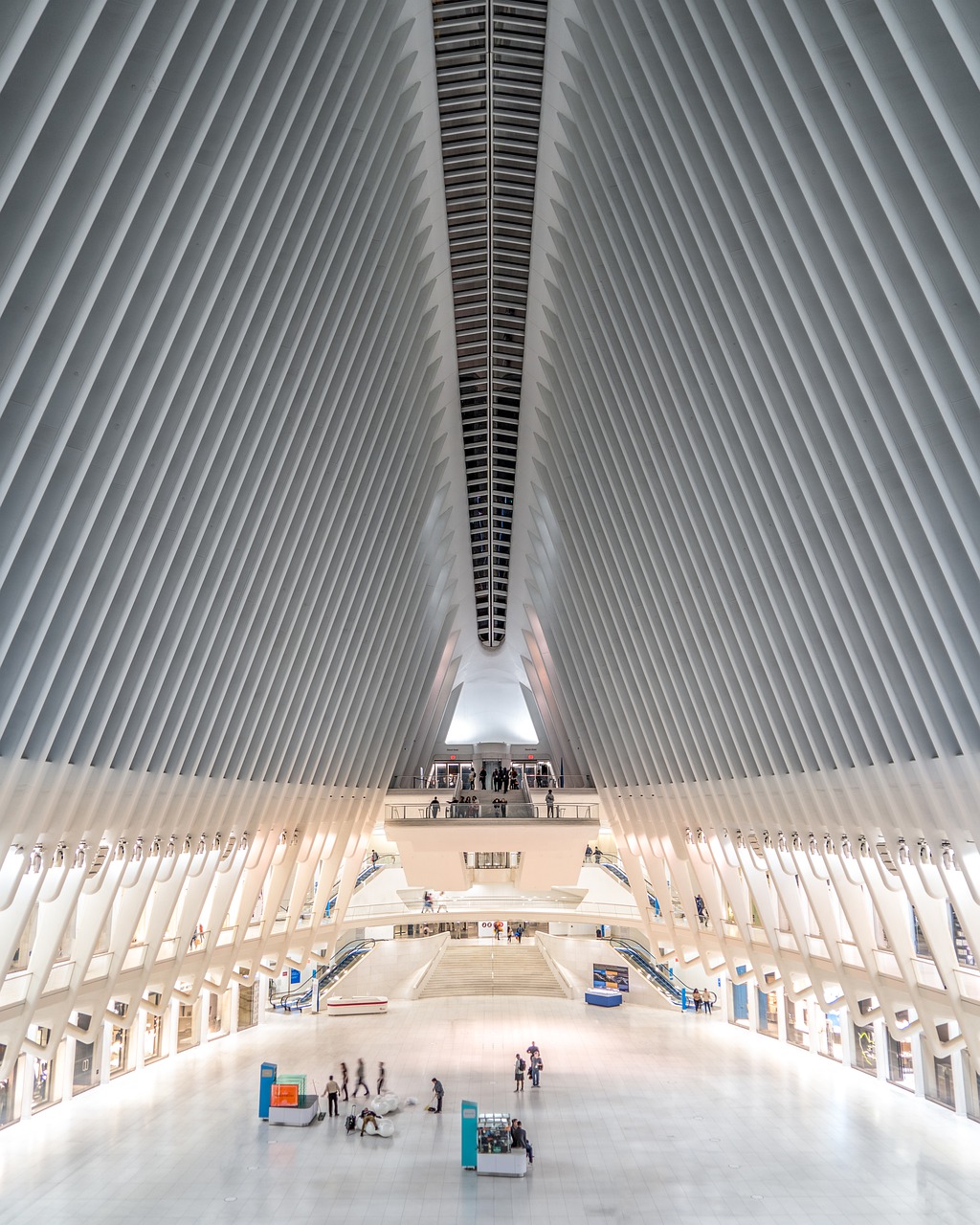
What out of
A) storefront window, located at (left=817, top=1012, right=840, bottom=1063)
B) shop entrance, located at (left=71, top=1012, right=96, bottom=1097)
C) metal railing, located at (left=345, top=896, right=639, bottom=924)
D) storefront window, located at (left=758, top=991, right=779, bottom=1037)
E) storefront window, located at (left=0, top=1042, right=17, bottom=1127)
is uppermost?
metal railing, located at (left=345, top=896, right=639, bottom=924)

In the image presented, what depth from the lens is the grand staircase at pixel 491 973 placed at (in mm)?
40781

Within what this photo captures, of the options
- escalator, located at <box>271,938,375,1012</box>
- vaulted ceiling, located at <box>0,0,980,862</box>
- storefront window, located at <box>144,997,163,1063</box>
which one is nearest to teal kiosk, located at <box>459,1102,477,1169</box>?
vaulted ceiling, located at <box>0,0,980,862</box>

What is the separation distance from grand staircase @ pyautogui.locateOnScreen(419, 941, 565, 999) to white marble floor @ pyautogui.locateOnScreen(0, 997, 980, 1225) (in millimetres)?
11891

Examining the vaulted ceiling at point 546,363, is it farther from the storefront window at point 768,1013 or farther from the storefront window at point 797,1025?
the storefront window at point 768,1013

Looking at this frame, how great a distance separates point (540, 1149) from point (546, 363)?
17894 mm

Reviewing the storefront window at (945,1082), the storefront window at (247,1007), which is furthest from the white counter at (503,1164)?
the storefront window at (247,1007)

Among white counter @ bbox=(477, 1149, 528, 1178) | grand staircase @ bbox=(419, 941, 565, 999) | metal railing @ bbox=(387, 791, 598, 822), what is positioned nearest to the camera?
white counter @ bbox=(477, 1149, 528, 1178)

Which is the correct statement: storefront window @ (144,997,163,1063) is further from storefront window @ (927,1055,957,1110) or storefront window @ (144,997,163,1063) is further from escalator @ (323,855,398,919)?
storefront window @ (927,1055,957,1110)

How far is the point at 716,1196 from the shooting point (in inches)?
648

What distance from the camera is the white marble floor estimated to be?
16.0 m

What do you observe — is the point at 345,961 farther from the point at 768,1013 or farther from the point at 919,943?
the point at 919,943

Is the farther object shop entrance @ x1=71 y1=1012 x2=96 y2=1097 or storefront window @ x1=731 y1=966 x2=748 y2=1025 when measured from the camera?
storefront window @ x1=731 y1=966 x2=748 y2=1025

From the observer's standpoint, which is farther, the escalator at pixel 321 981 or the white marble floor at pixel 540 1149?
the escalator at pixel 321 981

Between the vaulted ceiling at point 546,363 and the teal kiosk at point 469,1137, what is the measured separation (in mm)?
8273
